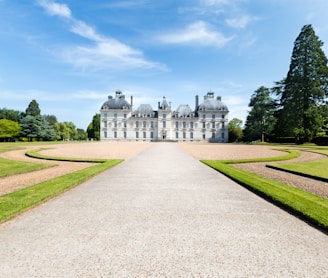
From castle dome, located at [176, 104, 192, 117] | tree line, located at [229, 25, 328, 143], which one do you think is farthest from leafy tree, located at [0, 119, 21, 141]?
tree line, located at [229, 25, 328, 143]

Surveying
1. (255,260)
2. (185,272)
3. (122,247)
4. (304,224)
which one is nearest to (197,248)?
(185,272)

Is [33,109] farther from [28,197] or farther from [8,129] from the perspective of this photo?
[28,197]

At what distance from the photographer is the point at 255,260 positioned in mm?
2537

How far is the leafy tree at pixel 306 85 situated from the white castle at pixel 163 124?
3003 cm

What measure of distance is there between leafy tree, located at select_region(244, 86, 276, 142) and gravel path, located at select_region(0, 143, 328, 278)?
4845 cm

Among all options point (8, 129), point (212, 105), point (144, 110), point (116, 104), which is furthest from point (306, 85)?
point (8, 129)

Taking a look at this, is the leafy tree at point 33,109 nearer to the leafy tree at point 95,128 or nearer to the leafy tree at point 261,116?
the leafy tree at point 95,128

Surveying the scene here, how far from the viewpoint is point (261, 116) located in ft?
160

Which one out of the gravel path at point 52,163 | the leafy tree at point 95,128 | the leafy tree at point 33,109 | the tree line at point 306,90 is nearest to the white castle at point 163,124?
the leafy tree at point 95,128

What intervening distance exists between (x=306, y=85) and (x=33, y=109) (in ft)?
246

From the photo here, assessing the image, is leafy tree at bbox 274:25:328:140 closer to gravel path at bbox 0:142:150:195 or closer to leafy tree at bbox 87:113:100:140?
gravel path at bbox 0:142:150:195

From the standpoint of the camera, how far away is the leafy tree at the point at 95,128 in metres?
82.3

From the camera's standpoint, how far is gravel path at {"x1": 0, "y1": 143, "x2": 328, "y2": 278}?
237cm

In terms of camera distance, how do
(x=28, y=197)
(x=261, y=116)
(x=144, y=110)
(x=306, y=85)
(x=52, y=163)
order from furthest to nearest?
(x=144, y=110) → (x=261, y=116) → (x=306, y=85) → (x=52, y=163) → (x=28, y=197)
